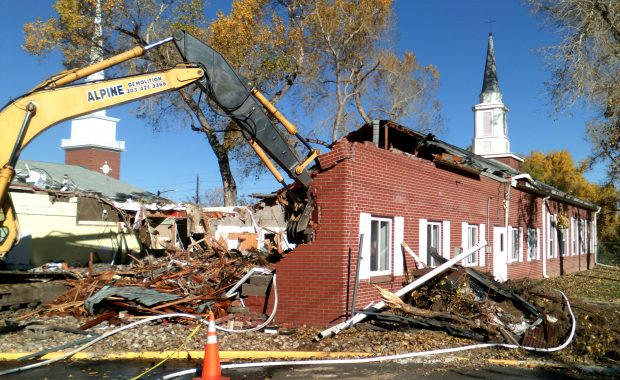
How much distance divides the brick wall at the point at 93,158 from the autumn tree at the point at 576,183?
125ft

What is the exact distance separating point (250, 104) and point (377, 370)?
5.33 m

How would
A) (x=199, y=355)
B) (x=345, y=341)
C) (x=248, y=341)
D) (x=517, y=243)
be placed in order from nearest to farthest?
Answer: (x=199, y=355) → (x=345, y=341) → (x=248, y=341) → (x=517, y=243)

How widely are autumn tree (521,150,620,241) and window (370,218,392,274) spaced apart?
42.2 meters

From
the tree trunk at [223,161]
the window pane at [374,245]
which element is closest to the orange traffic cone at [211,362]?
the window pane at [374,245]

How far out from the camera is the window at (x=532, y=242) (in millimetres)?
22688

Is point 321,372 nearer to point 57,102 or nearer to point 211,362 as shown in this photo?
point 211,362

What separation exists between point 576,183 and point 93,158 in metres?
43.7

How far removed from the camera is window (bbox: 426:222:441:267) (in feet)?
44.5

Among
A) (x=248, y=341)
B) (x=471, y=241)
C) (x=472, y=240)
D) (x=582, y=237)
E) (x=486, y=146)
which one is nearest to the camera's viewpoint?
(x=248, y=341)

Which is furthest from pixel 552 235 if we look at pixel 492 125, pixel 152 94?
A: pixel 152 94

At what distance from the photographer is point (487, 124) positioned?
31172mm

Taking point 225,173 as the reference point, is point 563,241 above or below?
below

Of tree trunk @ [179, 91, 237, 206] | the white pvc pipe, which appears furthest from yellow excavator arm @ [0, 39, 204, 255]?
tree trunk @ [179, 91, 237, 206]

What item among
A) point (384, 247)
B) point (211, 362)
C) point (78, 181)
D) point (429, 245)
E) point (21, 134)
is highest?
point (78, 181)
